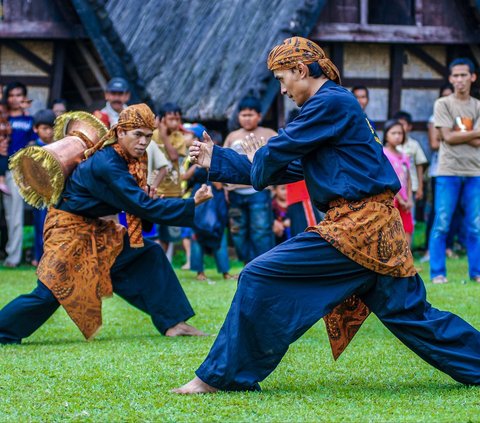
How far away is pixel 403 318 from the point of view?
593 centimetres

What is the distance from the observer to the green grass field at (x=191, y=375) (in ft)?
17.9

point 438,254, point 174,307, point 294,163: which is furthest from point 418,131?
point 294,163

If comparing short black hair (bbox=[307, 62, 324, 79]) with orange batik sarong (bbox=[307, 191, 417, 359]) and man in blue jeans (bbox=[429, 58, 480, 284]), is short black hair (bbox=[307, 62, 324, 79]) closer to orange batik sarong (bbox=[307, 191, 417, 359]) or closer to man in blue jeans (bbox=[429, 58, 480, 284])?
orange batik sarong (bbox=[307, 191, 417, 359])

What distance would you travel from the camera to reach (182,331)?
838 centimetres

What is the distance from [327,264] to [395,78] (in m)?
11.3

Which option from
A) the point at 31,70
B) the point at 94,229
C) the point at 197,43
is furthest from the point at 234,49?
the point at 94,229

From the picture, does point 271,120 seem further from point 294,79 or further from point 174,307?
point 294,79

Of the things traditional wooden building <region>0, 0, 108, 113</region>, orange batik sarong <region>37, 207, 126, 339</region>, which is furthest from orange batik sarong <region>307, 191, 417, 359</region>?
traditional wooden building <region>0, 0, 108, 113</region>

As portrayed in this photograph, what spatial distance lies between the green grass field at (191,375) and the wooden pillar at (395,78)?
7955mm

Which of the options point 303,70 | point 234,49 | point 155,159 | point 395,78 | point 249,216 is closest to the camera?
point 303,70

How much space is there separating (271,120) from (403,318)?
10.5 metres

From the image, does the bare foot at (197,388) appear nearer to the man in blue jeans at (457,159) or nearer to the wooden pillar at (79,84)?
the man in blue jeans at (457,159)

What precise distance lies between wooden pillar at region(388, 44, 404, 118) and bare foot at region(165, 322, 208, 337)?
29.6 feet

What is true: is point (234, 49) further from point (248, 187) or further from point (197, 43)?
point (248, 187)
